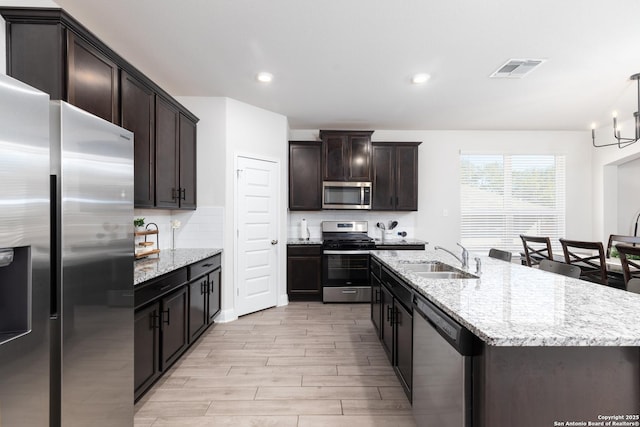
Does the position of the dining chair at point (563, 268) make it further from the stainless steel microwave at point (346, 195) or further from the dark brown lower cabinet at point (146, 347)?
the dark brown lower cabinet at point (146, 347)

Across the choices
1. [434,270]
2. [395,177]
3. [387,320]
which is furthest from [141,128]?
[395,177]

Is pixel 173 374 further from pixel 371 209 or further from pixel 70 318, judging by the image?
pixel 371 209

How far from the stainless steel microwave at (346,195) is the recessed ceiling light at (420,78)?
1762mm

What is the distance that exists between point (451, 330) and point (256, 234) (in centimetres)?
308

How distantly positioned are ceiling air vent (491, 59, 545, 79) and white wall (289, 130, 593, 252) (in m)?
2.04

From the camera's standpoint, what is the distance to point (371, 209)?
4754 millimetres

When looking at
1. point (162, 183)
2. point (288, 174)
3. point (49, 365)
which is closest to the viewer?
point (49, 365)

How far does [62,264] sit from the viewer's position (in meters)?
1.20

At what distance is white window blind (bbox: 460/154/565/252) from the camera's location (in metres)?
5.07

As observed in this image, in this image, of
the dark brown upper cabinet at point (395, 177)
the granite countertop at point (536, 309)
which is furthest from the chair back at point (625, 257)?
the dark brown upper cabinet at point (395, 177)

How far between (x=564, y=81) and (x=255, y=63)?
3.27 metres

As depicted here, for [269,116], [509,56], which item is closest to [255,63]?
[269,116]

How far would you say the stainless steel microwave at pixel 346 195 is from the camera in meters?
4.66

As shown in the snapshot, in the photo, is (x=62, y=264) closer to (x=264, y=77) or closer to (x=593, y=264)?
(x=264, y=77)
